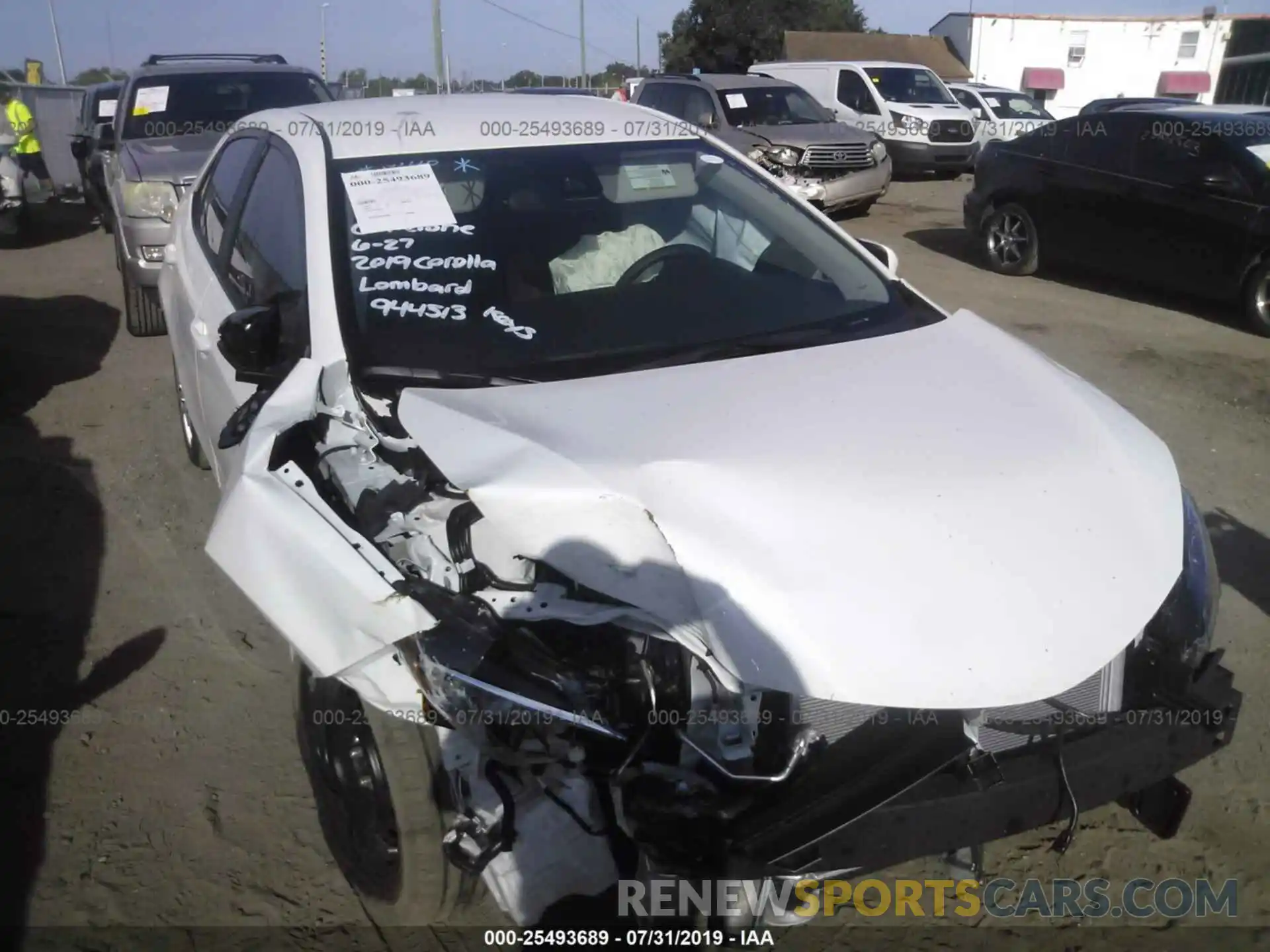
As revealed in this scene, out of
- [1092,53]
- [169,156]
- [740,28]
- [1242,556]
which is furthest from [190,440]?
[740,28]

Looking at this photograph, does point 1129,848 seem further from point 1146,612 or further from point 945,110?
point 945,110

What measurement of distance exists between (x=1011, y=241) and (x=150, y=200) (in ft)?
23.7

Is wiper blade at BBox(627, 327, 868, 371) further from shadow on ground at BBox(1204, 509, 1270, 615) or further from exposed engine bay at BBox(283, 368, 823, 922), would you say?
shadow on ground at BBox(1204, 509, 1270, 615)

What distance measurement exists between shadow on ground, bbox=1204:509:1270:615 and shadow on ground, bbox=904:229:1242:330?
4065mm

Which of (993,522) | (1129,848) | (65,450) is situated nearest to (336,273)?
(993,522)

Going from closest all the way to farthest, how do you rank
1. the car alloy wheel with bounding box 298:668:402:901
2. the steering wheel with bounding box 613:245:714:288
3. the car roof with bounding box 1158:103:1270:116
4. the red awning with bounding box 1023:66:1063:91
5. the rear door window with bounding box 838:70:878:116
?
the car alloy wheel with bounding box 298:668:402:901 < the steering wheel with bounding box 613:245:714:288 < the car roof with bounding box 1158:103:1270:116 < the rear door window with bounding box 838:70:878:116 < the red awning with bounding box 1023:66:1063:91

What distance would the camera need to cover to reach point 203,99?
802 centimetres

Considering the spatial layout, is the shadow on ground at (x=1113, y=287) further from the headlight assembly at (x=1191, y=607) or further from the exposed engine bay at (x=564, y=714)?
the exposed engine bay at (x=564, y=714)

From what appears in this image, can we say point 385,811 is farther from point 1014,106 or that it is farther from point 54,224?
point 1014,106

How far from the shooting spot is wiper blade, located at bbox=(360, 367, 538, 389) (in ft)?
8.28

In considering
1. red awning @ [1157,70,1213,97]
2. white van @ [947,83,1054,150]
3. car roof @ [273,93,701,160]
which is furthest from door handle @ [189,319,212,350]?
red awning @ [1157,70,1213,97]

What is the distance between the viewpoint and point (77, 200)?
15016 millimetres

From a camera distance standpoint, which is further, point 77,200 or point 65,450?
point 77,200

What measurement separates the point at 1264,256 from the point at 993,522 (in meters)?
6.75
